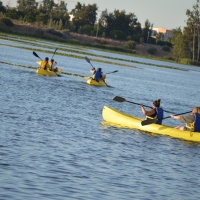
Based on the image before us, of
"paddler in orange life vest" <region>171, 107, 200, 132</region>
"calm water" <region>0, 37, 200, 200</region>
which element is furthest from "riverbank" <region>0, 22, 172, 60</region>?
"paddler in orange life vest" <region>171, 107, 200, 132</region>

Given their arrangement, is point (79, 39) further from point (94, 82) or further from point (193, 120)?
point (193, 120)

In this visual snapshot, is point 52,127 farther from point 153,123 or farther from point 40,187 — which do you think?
point 40,187

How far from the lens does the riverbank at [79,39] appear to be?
136 m

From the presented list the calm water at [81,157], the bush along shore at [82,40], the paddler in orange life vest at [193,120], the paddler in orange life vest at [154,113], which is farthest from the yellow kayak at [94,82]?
the bush along shore at [82,40]

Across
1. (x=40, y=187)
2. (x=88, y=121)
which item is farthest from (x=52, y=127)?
(x=40, y=187)

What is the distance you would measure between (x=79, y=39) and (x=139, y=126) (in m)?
131

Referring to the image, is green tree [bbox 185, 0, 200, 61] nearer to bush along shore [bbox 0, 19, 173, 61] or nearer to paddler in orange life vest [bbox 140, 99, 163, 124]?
bush along shore [bbox 0, 19, 173, 61]

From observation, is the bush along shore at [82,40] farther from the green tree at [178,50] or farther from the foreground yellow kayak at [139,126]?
the foreground yellow kayak at [139,126]

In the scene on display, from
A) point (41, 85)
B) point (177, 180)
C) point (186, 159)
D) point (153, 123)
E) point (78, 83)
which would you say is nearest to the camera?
point (177, 180)

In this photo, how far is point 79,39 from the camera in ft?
516

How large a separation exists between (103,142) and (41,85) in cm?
1914

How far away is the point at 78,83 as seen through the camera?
47625mm

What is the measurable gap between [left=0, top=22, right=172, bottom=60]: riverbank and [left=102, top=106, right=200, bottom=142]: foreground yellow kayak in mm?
106191

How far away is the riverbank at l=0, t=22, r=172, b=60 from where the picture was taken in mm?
136125
